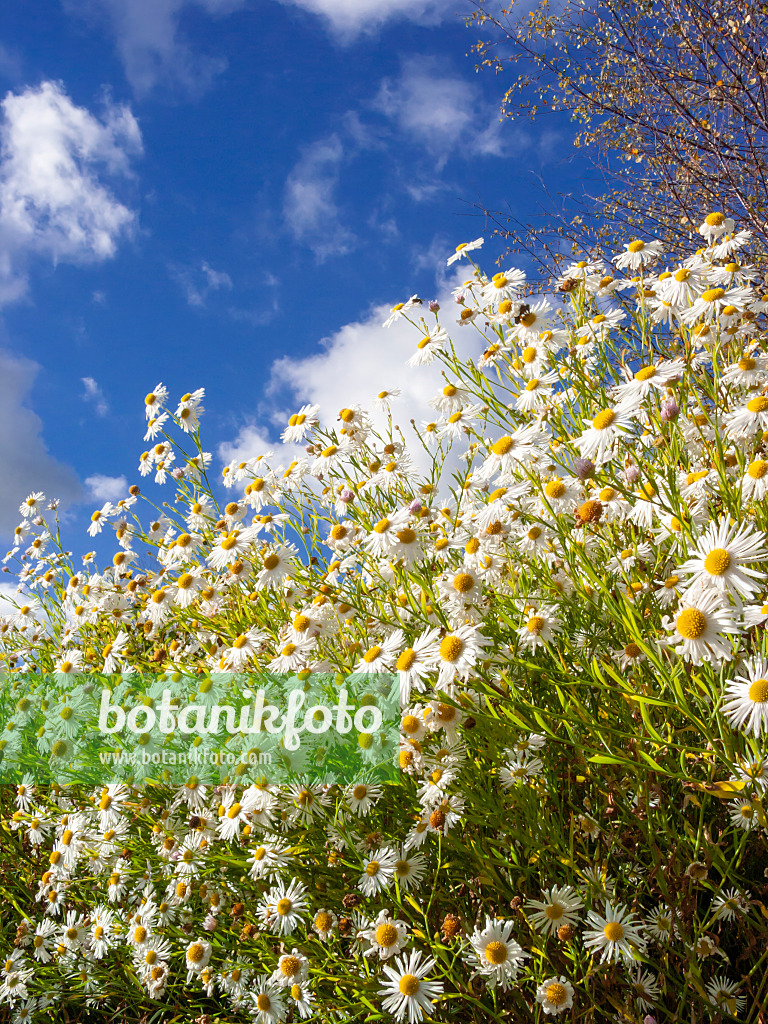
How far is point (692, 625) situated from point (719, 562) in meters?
0.16

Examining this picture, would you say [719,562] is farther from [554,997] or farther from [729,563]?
[554,997]

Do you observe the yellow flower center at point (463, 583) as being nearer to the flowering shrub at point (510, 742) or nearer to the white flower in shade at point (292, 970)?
the flowering shrub at point (510, 742)

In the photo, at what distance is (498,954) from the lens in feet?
6.38

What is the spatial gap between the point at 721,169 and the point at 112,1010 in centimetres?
738

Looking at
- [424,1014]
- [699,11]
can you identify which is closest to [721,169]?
[699,11]

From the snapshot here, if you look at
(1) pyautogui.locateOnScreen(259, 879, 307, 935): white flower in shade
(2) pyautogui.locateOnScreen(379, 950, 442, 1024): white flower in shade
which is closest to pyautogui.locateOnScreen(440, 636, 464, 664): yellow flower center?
(2) pyautogui.locateOnScreen(379, 950, 442, 1024): white flower in shade

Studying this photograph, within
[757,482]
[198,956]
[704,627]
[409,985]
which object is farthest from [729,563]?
[198,956]

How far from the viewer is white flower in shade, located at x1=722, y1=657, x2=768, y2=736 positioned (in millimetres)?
1657

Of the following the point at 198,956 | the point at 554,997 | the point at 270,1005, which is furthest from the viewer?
the point at 198,956

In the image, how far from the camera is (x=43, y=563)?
5180 mm

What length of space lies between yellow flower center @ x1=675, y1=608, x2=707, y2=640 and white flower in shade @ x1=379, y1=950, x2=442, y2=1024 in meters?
1.16

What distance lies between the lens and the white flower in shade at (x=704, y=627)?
1.66 metres

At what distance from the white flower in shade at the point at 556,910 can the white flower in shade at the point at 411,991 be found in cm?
32
